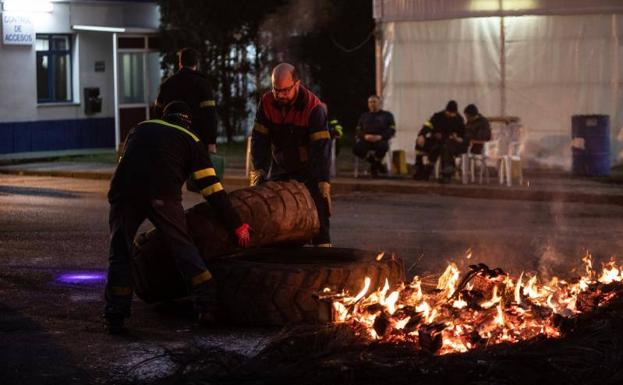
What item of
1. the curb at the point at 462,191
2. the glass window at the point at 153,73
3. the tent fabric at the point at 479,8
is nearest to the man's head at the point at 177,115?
the curb at the point at 462,191

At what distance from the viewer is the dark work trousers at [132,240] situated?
28.8ft

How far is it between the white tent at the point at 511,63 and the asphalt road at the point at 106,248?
4174 millimetres

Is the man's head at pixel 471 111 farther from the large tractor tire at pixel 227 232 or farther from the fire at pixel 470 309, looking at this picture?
the fire at pixel 470 309

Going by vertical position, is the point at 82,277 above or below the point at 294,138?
below

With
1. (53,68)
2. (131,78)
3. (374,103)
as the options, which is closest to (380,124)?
(374,103)

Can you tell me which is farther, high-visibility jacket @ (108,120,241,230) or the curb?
the curb

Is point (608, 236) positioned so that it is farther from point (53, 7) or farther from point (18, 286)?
point (53, 7)

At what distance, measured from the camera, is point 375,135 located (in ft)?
69.8

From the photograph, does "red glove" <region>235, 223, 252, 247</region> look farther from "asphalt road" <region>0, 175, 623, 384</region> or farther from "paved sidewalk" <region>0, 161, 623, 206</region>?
"paved sidewalk" <region>0, 161, 623, 206</region>

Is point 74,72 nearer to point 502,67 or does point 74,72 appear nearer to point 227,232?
point 502,67

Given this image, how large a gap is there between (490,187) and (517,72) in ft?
12.5

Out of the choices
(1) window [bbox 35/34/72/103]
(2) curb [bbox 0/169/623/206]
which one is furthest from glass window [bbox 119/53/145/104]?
(2) curb [bbox 0/169/623/206]

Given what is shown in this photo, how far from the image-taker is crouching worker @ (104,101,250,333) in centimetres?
877

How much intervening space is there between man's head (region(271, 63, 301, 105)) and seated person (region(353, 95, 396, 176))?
417 inches
